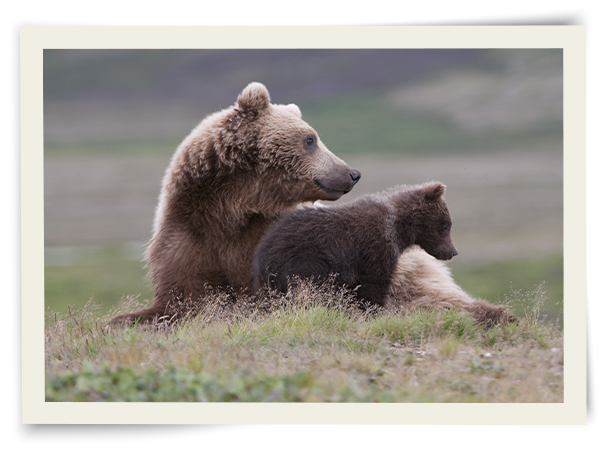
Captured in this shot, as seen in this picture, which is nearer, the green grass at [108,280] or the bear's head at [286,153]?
the bear's head at [286,153]

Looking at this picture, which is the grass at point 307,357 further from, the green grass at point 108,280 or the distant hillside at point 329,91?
the green grass at point 108,280

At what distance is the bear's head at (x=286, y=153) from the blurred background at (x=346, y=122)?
0.50m

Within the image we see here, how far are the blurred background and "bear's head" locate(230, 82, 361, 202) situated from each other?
497 millimetres

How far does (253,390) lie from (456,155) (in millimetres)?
5906

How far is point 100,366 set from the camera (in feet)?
15.3

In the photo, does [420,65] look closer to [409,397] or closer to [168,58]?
[168,58]

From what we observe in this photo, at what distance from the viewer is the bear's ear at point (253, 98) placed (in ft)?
20.4

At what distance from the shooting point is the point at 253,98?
245 inches

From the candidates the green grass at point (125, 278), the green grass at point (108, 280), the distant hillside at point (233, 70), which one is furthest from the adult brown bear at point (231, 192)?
the green grass at point (108, 280)

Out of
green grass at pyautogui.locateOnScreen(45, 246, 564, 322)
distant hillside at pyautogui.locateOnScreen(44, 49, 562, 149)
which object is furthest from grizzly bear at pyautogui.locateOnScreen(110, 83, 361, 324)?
green grass at pyautogui.locateOnScreen(45, 246, 564, 322)
